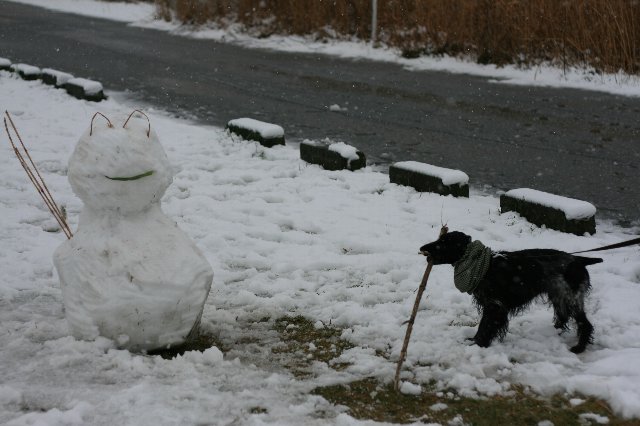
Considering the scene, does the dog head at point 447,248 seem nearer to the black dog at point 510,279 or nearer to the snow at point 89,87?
the black dog at point 510,279

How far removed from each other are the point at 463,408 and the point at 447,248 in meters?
0.81

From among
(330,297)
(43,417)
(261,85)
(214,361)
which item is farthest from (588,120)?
(43,417)

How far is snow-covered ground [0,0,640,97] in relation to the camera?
11.4 meters

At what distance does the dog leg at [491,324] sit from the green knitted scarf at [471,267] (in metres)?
0.15

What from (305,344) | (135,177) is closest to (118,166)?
(135,177)

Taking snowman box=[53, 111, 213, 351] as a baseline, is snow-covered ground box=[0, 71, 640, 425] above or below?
below

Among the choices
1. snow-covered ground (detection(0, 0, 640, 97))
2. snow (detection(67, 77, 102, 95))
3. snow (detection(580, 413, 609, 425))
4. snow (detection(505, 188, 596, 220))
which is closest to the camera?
snow (detection(580, 413, 609, 425))

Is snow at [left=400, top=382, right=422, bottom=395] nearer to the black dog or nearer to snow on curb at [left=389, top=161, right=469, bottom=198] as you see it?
the black dog

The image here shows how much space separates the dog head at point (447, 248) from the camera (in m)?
3.68

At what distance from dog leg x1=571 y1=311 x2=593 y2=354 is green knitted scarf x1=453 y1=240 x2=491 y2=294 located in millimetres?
533

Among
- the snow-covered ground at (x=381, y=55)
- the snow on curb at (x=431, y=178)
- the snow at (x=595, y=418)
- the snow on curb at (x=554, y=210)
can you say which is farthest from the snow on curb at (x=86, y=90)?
the snow at (x=595, y=418)

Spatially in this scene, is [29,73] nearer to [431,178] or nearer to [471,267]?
[431,178]

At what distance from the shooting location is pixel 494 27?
13.1 metres

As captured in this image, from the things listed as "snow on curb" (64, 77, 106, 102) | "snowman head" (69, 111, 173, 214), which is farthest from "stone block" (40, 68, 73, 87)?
"snowman head" (69, 111, 173, 214)
